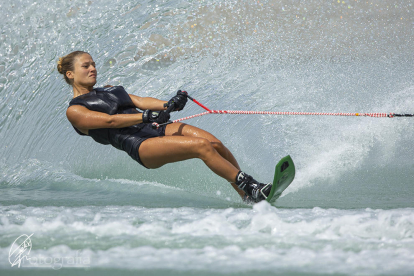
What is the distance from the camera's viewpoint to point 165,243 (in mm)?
1865

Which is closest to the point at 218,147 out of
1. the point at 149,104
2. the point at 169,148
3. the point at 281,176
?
the point at 169,148

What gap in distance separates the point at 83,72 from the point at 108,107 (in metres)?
0.31

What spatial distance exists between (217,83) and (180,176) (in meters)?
1.20

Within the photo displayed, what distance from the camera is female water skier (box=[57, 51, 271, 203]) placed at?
2.59 m

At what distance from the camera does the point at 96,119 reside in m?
2.60

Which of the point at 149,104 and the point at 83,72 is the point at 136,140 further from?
the point at 83,72

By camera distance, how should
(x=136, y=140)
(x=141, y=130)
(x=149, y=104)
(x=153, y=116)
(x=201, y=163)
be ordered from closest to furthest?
1. (x=153, y=116)
2. (x=136, y=140)
3. (x=141, y=130)
4. (x=149, y=104)
5. (x=201, y=163)

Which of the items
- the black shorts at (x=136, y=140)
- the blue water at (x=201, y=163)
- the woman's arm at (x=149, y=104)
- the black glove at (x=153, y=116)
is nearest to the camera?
the blue water at (x=201, y=163)

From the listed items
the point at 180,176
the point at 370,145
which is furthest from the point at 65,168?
the point at 370,145

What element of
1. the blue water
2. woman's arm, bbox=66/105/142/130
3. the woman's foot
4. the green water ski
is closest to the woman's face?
woman's arm, bbox=66/105/142/130

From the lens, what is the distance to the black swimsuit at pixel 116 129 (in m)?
2.72

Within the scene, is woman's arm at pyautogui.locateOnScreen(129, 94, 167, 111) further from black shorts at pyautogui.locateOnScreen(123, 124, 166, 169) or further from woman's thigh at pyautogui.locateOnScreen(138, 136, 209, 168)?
woman's thigh at pyautogui.locateOnScreen(138, 136, 209, 168)

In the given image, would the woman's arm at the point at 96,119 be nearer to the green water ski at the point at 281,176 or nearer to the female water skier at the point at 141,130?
the female water skier at the point at 141,130

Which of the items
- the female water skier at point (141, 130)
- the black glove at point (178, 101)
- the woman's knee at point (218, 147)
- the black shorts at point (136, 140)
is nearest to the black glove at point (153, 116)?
the female water skier at point (141, 130)
